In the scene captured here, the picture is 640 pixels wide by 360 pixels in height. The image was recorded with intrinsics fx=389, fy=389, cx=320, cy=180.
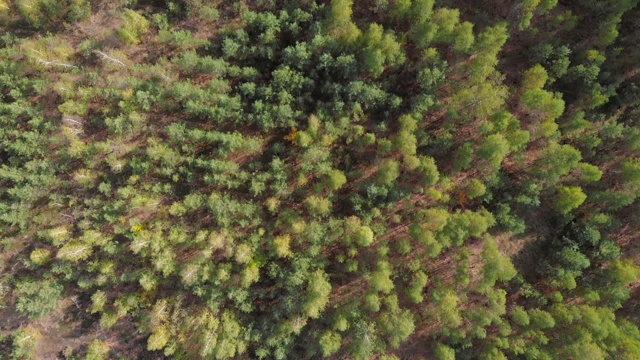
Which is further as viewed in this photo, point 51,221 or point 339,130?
point 51,221

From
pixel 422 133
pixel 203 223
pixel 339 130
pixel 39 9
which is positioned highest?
pixel 422 133

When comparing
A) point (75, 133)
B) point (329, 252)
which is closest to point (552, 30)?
point (329, 252)

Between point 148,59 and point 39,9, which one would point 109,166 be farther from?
point 39,9

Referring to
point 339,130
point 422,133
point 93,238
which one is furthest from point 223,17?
point 93,238

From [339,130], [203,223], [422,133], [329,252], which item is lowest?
[203,223]

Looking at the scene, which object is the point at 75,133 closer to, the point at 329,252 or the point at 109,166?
the point at 109,166

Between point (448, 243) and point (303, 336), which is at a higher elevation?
point (448, 243)
